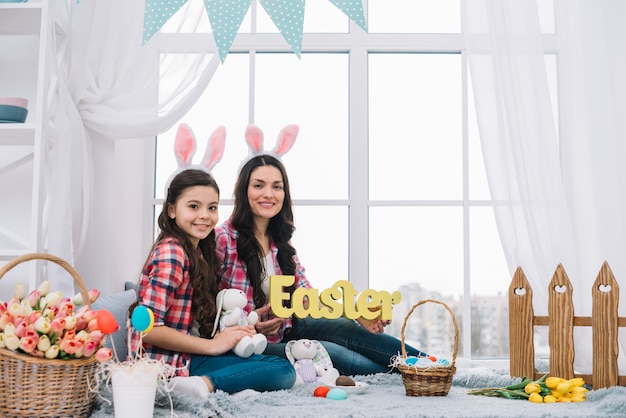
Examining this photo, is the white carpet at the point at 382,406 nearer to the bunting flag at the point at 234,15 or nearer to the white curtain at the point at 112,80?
the white curtain at the point at 112,80

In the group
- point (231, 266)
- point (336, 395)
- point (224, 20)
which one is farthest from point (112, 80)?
point (336, 395)

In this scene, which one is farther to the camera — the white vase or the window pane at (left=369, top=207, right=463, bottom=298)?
the window pane at (left=369, top=207, right=463, bottom=298)

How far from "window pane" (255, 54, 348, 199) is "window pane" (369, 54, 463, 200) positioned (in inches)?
5.3

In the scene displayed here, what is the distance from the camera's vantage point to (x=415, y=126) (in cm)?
303

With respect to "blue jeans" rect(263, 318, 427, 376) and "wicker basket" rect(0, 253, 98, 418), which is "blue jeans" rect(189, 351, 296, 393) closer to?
"blue jeans" rect(263, 318, 427, 376)

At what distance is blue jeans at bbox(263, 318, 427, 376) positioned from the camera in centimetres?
241

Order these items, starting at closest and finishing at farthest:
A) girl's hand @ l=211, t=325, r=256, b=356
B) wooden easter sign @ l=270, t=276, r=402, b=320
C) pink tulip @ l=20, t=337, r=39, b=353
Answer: pink tulip @ l=20, t=337, r=39, b=353, girl's hand @ l=211, t=325, r=256, b=356, wooden easter sign @ l=270, t=276, r=402, b=320

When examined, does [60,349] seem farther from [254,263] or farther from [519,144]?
[519,144]

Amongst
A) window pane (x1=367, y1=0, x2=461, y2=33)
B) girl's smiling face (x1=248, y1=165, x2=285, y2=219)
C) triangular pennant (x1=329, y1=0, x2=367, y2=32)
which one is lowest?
girl's smiling face (x1=248, y1=165, x2=285, y2=219)

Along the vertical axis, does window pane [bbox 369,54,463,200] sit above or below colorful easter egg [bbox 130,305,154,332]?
above

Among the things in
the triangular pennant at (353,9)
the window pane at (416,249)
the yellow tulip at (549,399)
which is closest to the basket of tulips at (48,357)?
the yellow tulip at (549,399)

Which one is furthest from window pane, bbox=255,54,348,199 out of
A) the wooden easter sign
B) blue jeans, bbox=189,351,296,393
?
blue jeans, bbox=189,351,296,393

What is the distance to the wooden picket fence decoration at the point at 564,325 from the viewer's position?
2.17 m

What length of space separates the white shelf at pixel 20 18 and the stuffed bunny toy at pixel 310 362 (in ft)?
4.54
